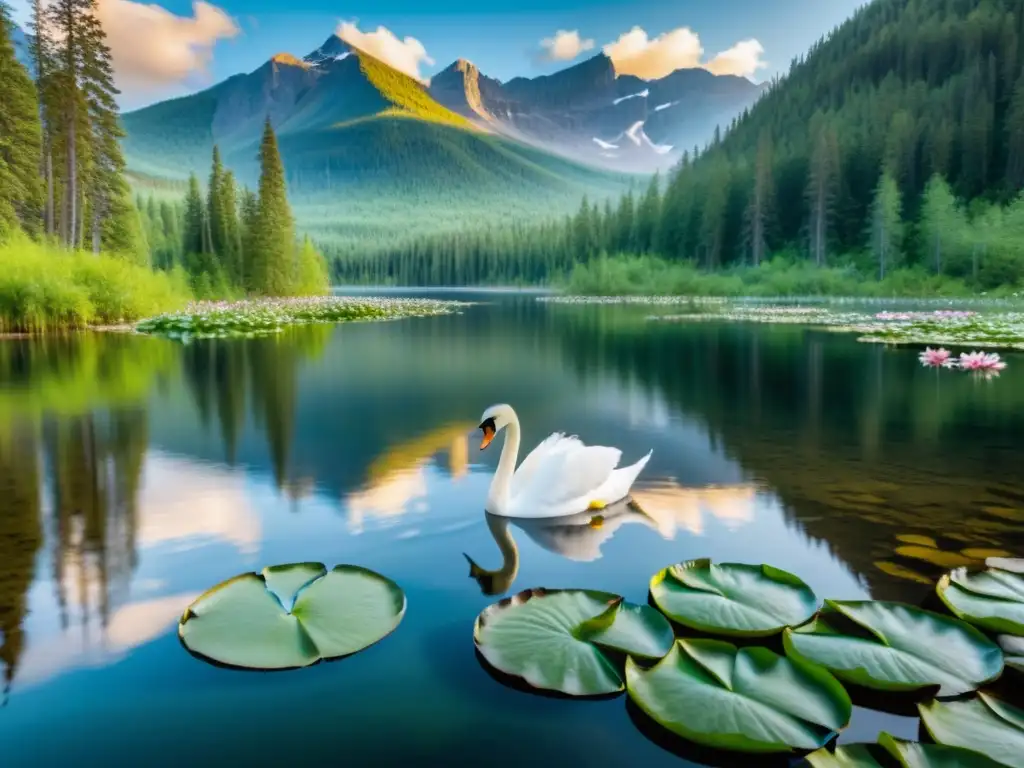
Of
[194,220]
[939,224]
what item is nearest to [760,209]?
[939,224]

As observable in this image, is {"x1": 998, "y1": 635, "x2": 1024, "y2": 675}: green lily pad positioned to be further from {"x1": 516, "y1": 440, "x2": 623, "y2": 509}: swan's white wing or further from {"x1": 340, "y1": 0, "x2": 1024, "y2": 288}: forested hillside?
{"x1": 340, "y1": 0, "x2": 1024, "y2": 288}: forested hillside

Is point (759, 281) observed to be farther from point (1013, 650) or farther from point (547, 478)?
point (1013, 650)

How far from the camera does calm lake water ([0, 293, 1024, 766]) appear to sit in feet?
10.8

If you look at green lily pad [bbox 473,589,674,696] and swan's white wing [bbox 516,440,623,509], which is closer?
green lily pad [bbox 473,589,674,696]

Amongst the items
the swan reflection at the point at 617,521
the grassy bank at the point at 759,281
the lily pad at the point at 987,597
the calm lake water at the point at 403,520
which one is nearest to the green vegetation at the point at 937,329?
the calm lake water at the point at 403,520

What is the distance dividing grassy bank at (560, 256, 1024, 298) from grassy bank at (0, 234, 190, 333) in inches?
2074

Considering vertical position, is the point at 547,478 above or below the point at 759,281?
below

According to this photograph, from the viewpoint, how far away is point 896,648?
11.7 feet

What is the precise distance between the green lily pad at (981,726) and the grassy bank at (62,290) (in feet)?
93.3

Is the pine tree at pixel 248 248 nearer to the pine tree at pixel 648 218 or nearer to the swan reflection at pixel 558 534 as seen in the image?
the swan reflection at pixel 558 534

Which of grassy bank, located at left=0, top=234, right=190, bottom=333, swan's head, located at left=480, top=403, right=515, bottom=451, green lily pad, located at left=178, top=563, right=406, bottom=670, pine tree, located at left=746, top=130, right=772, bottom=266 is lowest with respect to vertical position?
green lily pad, located at left=178, top=563, right=406, bottom=670

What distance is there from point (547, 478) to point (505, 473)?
39 centimetres

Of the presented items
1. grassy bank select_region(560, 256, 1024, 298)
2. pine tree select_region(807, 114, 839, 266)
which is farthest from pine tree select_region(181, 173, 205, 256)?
pine tree select_region(807, 114, 839, 266)

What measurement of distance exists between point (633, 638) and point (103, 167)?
4736cm
